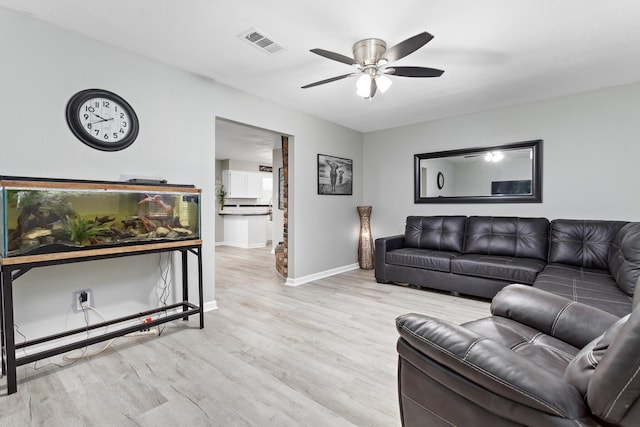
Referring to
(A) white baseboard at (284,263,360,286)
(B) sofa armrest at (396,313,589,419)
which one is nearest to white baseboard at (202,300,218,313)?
(A) white baseboard at (284,263,360,286)

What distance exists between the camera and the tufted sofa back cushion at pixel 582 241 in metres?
3.09

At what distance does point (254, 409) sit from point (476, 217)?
12.0ft

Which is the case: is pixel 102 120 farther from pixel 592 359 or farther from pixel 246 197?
pixel 246 197

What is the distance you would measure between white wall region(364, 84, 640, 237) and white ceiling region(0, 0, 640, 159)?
27 centimetres

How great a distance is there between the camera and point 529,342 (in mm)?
1459

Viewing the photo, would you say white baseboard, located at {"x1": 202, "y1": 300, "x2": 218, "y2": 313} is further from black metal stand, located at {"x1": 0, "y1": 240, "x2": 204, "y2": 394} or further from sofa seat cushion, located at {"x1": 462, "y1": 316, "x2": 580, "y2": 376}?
sofa seat cushion, located at {"x1": 462, "y1": 316, "x2": 580, "y2": 376}

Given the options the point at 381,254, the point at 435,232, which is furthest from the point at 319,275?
the point at 435,232

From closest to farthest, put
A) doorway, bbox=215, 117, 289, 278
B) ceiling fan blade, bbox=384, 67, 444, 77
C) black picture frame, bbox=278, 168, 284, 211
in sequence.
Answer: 1. ceiling fan blade, bbox=384, 67, 444, 77
2. black picture frame, bbox=278, 168, 284, 211
3. doorway, bbox=215, 117, 289, 278

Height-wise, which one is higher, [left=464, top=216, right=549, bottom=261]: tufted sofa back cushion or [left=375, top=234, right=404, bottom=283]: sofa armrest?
[left=464, top=216, right=549, bottom=261]: tufted sofa back cushion

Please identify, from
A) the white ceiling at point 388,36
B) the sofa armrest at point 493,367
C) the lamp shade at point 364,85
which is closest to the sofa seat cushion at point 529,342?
the sofa armrest at point 493,367

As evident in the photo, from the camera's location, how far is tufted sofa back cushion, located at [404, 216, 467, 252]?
415 cm

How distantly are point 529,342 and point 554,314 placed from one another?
0.22 meters

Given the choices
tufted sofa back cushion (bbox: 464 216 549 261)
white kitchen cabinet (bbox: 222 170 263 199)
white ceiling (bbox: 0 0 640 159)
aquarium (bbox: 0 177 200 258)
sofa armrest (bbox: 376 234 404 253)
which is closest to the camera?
aquarium (bbox: 0 177 200 258)

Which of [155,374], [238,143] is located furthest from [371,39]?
[238,143]
